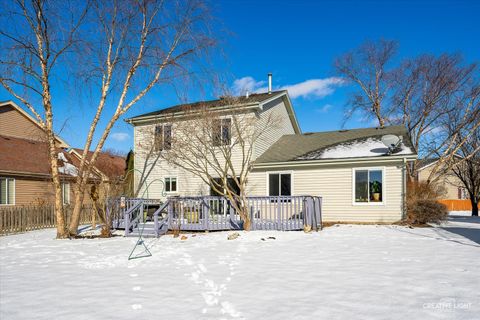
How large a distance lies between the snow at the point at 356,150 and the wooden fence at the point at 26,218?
11.1 meters

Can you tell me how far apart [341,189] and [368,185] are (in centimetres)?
108

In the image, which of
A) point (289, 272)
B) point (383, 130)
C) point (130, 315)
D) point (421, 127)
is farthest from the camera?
point (421, 127)

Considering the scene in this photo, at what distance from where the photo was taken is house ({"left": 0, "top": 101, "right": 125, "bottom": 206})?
1902cm

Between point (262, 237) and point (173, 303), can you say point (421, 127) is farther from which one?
point (173, 303)

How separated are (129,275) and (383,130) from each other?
15.3 m

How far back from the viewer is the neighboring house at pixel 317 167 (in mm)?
14805

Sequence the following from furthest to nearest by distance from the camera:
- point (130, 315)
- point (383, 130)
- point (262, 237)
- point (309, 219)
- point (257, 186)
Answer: point (383, 130) < point (257, 186) < point (309, 219) < point (262, 237) < point (130, 315)

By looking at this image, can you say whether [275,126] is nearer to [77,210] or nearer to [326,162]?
[326,162]

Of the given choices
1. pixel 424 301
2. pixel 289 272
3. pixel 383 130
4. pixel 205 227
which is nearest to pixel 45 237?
pixel 205 227

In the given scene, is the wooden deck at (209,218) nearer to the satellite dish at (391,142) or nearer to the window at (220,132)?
the window at (220,132)

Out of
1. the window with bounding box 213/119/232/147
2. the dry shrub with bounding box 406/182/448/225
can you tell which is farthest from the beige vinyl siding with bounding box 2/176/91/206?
the dry shrub with bounding box 406/182/448/225

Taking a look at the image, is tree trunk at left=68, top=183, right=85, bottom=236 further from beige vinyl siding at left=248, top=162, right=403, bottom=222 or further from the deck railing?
beige vinyl siding at left=248, top=162, right=403, bottom=222

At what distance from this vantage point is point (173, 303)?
5.16 m

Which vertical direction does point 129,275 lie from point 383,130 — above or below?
below
